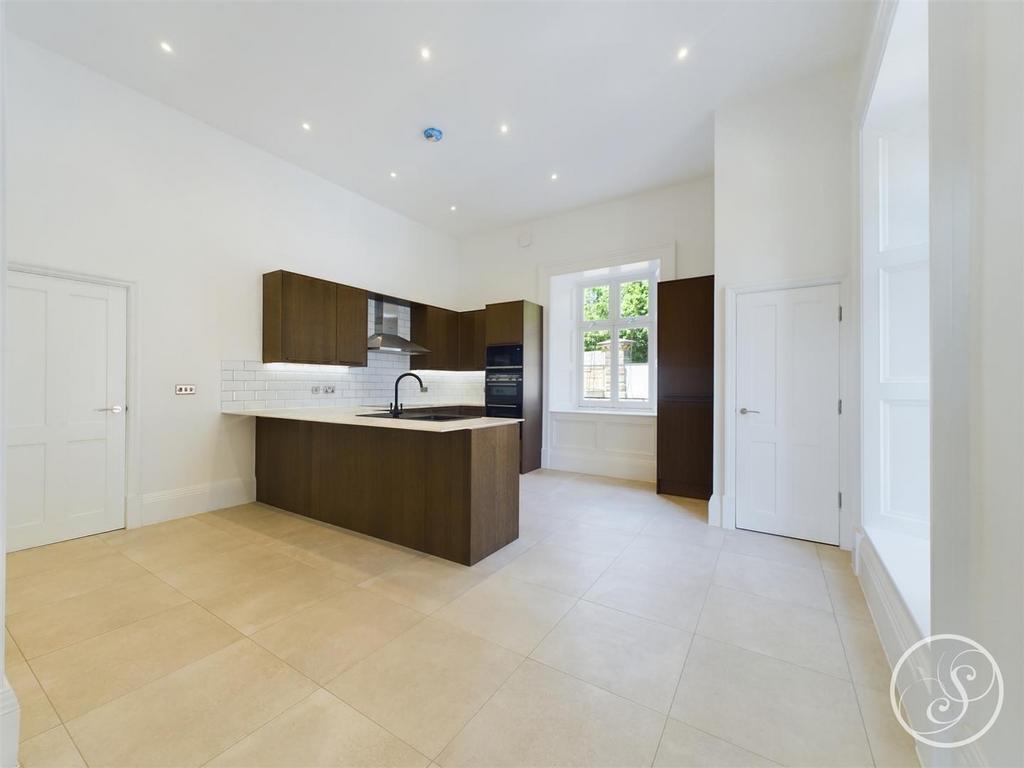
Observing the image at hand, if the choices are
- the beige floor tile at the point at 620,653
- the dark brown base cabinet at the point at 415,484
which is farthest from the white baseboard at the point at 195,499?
the beige floor tile at the point at 620,653

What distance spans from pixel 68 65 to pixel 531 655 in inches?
205

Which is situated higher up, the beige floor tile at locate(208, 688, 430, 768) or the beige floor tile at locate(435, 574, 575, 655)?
the beige floor tile at locate(208, 688, 430, 768)

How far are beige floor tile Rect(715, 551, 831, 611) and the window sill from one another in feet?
8.40

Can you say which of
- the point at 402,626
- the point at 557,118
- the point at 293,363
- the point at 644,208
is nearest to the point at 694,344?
the point at 644,208

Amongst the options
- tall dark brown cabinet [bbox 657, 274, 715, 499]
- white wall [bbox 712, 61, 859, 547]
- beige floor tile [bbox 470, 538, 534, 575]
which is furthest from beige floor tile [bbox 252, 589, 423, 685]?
tall dark brown cabinet [bbox 657, 274, 715, 499]

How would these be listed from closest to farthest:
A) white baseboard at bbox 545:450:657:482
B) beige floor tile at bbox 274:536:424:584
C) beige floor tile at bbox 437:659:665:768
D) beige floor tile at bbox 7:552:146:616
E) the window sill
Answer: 1. beige floor tile at bbox 437:659:665:768
2. beige floor tile at bbox 7:552:146:616
3. beige floor tile at bbox 274:536:424:584
4. white baseboard at bbox 545:450:657:482
5. the window sill

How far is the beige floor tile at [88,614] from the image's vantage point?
192 cm

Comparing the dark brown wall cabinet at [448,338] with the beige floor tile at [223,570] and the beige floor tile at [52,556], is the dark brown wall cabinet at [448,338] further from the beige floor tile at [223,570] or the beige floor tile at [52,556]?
the beige floor tile at [52,556]

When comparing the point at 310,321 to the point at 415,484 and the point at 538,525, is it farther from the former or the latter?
the point at 538,525

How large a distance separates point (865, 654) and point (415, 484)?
2.60m

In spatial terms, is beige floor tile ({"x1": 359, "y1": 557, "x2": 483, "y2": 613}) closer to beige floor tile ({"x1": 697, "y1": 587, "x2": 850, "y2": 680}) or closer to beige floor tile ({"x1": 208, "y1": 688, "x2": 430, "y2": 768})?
beige floor tile ({"x1": 208, "y1": 688, "x2": 430, "y2": 768})

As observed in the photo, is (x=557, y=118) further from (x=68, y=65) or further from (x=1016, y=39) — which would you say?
(x=68, y=65)

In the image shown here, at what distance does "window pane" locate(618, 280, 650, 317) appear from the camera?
227 inches

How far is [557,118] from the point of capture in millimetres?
3779
